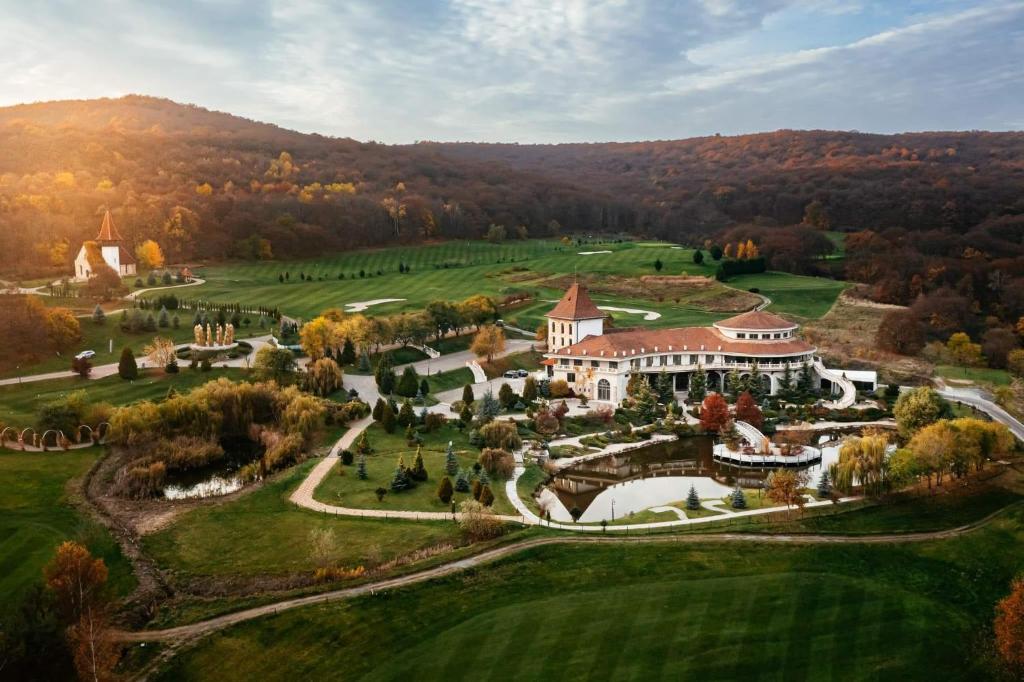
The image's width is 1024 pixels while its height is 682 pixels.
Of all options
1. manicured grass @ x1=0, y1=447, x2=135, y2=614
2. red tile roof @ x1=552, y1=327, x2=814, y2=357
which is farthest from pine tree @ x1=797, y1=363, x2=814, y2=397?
manicured grass @ x1=0, y1=447, x2=135, y2=614

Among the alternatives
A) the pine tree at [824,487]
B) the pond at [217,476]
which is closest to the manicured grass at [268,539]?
the pond at [217,476]

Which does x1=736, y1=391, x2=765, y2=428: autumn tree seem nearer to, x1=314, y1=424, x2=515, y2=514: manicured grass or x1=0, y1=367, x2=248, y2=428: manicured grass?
x1=314, y1=424, x2=515, y2=514: manicured grass

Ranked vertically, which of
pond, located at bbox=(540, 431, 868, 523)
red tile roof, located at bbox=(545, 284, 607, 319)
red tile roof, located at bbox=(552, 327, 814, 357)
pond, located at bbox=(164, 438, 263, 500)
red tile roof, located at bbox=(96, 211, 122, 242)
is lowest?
pond, located at bbox=(540, 431, 868, 523)

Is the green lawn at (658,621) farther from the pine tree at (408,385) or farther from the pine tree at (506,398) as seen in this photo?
the pine tree at (408,385)

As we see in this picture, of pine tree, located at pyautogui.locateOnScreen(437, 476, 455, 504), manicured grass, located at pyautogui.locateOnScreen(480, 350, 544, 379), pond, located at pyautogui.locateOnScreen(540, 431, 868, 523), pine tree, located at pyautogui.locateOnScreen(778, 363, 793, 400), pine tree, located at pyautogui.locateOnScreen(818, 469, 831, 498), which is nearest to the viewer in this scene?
pine tree, located at pyautogui.locateOnScreen(437, 476, 455, 504)

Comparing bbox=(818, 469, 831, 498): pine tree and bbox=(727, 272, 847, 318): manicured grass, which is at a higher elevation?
bbox=(727, 272, 847, 318): manicured grass

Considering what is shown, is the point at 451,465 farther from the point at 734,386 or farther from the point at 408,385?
the point at 734,386

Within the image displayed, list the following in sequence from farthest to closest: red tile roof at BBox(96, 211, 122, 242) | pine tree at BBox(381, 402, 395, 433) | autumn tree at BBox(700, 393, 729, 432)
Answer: red tile roof at BBox(96, 211, 122, 242) < autumn tree at BBox(700, 393, 729, 432) < pine tree at BBox(381, 402, 395, 433)

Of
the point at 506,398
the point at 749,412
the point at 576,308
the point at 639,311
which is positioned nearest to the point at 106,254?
the point at 576,308
